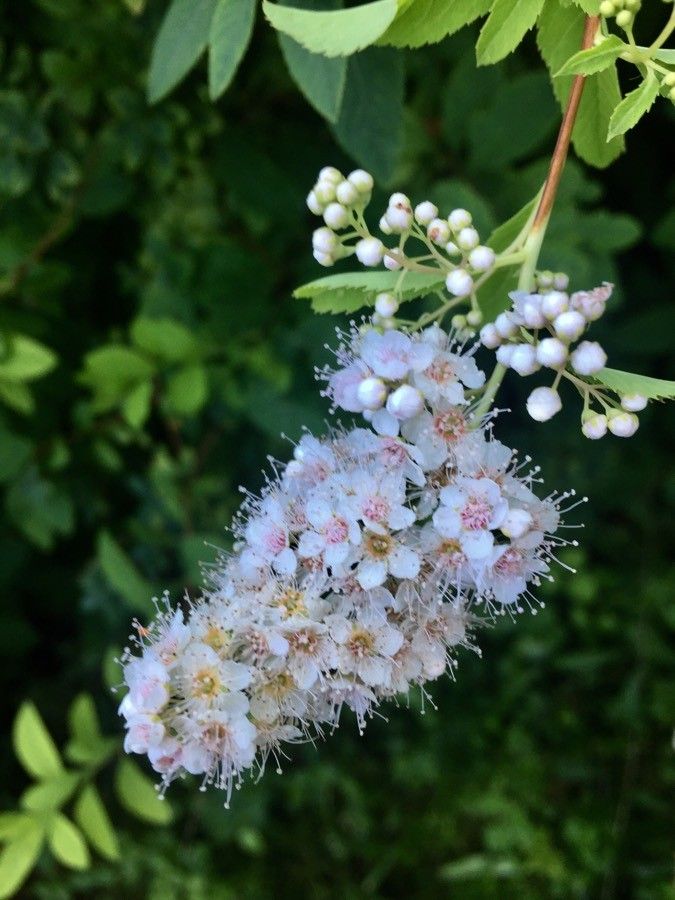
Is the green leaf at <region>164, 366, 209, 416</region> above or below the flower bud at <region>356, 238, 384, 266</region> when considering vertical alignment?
above

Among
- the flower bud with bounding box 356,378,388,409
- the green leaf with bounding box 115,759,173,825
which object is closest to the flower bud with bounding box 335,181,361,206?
the flower bud with bounding box 356,378,388,409

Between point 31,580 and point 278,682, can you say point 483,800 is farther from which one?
point 278,682

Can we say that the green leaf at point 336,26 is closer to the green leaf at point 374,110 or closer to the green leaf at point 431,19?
the green leaf at point 431,19

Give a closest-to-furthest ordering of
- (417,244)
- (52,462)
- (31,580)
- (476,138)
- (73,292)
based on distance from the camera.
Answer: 1. (417,244)
2. (476,138)
3. (52,462)
4. (73,292)
5. (31,580)

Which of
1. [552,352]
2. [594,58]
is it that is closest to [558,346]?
[552,352]

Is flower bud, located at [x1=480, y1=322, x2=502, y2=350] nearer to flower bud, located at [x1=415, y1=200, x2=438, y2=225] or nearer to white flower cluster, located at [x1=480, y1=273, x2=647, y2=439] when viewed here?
white flower cluster, located at [x1=480, y1=273, x2=647, y2=439]

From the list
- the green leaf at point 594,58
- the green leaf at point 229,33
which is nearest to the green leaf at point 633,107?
the green leaf at point 594,58

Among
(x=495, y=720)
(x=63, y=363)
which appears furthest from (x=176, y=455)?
(x=495, y=720)
